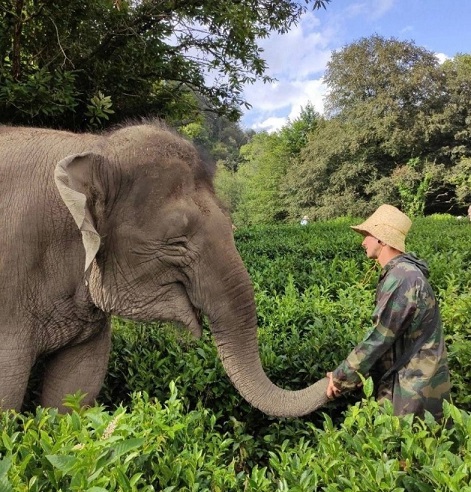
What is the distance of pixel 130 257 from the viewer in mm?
2494

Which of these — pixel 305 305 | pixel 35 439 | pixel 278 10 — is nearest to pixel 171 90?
pixel 278 10

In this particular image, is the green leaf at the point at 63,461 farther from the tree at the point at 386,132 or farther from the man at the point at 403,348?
the tree at the point at 386,132

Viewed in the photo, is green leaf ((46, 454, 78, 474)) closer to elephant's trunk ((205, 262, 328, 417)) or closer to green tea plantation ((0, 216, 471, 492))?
green tea plantation ((0, 216, 471, 492))

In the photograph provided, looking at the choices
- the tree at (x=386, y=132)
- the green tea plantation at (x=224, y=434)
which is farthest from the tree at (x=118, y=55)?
the tree at (x=386, y=132)

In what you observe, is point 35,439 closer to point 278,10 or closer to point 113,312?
point 113,312

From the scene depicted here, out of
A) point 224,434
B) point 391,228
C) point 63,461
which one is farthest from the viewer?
point 391,228

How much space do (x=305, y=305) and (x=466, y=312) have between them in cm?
130

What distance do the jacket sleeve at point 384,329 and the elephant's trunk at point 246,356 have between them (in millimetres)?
210

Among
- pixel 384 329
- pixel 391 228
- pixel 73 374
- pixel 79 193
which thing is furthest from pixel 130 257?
pixel 391 228

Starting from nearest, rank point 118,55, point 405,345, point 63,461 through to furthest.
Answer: point 63,461 < point 405,345 < point 118,55

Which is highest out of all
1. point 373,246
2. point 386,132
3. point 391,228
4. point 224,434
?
point 386,132

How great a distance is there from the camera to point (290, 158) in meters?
41.8

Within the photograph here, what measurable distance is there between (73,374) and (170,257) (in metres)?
0.96

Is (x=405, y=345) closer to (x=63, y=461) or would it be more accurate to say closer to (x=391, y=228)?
(x=391, y=228)
